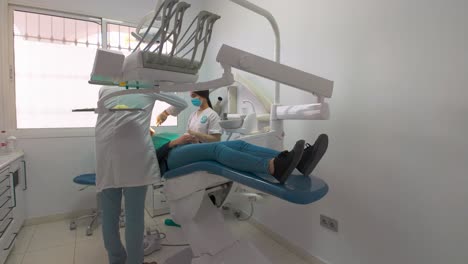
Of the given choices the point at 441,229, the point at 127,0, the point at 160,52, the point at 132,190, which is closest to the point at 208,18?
the point at 160,52

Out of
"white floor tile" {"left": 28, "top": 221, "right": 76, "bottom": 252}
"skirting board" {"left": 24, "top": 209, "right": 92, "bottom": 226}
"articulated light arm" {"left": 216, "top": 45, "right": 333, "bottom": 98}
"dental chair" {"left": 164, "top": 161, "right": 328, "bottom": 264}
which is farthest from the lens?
"skirting board" {"left": 24, "top": 209, "right": 92, "bottom": 226}

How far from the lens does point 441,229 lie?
Answer: 1.27m

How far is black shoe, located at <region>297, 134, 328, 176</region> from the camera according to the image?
3.72ft

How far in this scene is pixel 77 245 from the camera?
2246mm

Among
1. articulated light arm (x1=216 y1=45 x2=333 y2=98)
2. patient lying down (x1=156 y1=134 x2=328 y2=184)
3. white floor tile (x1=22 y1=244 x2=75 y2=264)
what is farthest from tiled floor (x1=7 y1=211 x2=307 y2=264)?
articulated light arm (x1=216 y1=45 x2=333 y2=98)

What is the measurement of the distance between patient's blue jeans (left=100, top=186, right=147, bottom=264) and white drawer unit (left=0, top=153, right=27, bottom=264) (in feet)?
Result: 2.54

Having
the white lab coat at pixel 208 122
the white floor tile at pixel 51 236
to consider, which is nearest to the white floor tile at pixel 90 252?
the white floor tile at pixel 51 236

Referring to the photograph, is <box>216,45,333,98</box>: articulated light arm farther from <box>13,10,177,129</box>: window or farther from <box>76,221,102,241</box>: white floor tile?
<box>13,10,177,129</box>: window

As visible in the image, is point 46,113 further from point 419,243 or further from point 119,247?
point 419,243

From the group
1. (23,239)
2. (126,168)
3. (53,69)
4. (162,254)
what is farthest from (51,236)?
(53,69)

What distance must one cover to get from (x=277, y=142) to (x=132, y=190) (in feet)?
3.31

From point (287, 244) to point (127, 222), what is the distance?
4.43 feet

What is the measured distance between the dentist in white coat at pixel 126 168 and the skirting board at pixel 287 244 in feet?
3.99

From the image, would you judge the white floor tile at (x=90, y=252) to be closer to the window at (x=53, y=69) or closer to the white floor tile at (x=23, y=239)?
the white floor tile at (x=23, y=239)
